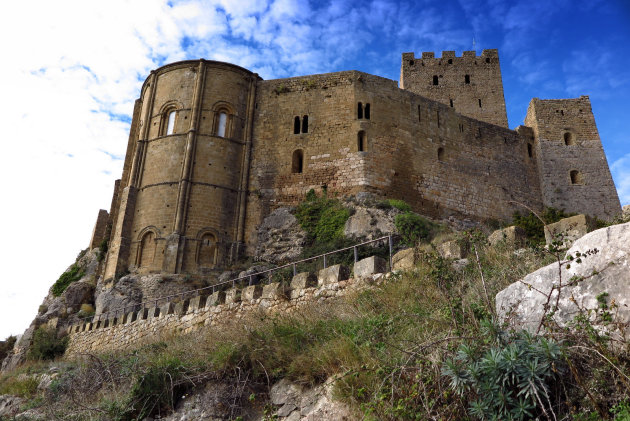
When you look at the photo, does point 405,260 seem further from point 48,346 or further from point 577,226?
point 48,346

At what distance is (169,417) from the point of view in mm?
5812

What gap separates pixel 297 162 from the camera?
20.4 m

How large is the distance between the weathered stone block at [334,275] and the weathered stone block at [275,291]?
783 millimetres

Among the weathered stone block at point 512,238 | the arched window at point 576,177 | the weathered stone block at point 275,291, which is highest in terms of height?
the arched window at point 576,177

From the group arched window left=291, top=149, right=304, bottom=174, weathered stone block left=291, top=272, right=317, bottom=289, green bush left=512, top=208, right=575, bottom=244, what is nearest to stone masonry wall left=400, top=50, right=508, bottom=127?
green bush left=512, top=208, right=575, bottom=244

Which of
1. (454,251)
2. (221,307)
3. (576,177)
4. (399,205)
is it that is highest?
(576,177)

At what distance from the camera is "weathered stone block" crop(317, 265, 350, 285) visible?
818cm

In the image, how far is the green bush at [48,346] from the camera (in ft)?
54.4

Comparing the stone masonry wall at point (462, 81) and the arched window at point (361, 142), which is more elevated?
the stone masonry wall at point (462, 81)

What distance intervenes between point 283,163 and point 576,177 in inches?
556

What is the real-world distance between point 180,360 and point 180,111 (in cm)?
1523

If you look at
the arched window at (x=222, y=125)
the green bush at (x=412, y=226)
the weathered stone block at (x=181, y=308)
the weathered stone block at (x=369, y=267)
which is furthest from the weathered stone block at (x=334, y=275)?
the arched window at (x=222, y=125)

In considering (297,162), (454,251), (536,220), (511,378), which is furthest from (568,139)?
(511,378)

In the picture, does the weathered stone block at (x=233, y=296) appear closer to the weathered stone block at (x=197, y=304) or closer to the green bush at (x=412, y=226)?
the weathered stone block at (x=197, y=304)
